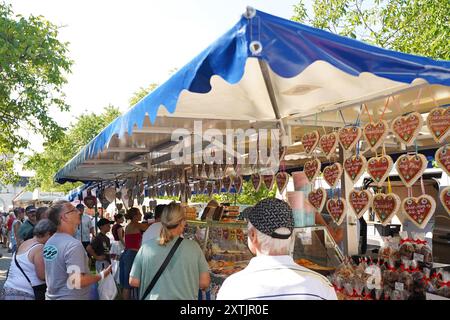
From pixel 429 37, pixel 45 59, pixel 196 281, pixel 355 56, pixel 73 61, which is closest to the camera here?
pixel 355 56

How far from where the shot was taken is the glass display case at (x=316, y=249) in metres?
3.87

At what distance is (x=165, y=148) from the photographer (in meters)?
5.91

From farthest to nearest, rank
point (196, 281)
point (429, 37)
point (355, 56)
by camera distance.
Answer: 1. point (429, 37)
2. point (196, 281)
3. point (355, 56)

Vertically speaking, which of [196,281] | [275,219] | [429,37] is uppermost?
[429,37]

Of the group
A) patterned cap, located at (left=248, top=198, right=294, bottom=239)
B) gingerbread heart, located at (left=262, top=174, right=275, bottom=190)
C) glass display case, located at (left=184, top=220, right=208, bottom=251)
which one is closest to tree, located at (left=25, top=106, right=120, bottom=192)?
glass display case, located at (left=184, top=220, right=208, bottom=251)

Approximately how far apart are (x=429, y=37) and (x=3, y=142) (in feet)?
33.5

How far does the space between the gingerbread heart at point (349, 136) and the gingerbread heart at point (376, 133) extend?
0.26 feet

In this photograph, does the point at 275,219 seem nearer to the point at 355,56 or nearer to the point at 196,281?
the point at 355,56

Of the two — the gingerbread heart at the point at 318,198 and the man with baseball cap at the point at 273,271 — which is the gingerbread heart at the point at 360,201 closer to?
the gingerbread heart at the point at 318,198

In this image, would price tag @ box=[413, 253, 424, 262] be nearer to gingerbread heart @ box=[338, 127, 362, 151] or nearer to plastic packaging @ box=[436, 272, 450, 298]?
plastic packaging @ box=[436, 272, 450, 298]

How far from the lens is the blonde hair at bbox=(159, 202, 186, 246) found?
2969mm

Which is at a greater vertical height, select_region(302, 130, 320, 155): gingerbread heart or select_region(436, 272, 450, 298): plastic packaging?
select_region(302, 130, 320, 155): gingerbread heart

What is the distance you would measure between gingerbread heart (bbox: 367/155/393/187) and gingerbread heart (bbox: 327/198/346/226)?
1.37 feet
